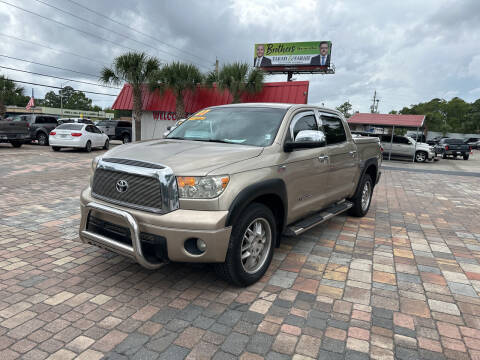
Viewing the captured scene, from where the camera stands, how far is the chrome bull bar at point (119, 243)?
2.90m

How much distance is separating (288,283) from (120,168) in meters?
2.01

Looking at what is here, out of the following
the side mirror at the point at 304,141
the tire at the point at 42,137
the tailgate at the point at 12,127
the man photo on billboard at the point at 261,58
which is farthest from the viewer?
the man photo on billboard at the point at 261,58

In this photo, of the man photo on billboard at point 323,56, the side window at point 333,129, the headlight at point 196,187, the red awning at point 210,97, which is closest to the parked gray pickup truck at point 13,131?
the red awning at point 210,97

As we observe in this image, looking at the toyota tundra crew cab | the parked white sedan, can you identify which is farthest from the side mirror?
the parked white sedan

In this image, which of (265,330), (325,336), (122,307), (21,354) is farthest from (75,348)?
(325,336)

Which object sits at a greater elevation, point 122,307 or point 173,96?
point 173,96

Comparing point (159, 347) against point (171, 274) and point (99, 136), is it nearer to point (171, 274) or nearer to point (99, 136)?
point (171, 274)

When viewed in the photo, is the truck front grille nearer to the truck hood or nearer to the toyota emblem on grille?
the toyota emblem on grille

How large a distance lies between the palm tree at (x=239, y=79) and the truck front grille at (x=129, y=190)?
1673cm

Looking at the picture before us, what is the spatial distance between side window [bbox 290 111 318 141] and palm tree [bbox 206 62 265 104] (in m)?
15.2

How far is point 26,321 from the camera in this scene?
2711mm

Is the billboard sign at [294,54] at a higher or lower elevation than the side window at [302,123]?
higher

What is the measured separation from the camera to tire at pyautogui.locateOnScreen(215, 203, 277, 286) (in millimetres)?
3109

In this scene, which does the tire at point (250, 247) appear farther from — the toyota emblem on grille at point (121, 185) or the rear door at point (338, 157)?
the rear door at point (338, 157)
